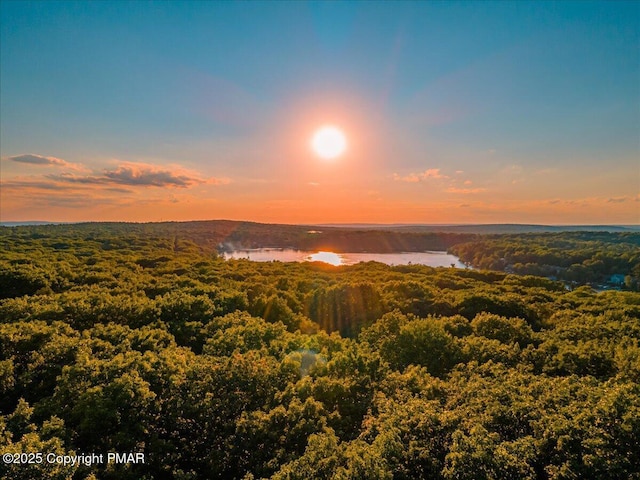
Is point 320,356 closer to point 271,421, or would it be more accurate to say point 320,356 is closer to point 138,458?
point 271,421

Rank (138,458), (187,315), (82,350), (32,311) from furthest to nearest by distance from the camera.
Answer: (187,315)
(32,311)
(82,350)
(138,458)

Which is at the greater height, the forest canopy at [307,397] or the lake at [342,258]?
the forest canopy at [307,397]

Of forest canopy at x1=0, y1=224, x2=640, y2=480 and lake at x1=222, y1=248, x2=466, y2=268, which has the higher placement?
forest canopy at x1=0, y1=224, x2=640, y2=480

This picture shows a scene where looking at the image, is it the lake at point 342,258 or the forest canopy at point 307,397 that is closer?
the forest canopy at point 307,397

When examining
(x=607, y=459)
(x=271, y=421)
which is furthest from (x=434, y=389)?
(x=271, y=421)

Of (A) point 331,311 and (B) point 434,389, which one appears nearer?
(B) point 434,389

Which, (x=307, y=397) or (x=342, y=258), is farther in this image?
(x=342, y=258)

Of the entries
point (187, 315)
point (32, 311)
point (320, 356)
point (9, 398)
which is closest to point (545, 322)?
point (320, 356)

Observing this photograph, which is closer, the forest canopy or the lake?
the forest canopy

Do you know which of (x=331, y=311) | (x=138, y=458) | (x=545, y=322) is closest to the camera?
(x=138, y=458)

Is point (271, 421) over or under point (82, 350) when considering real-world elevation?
under

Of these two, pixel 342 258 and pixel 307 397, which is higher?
pixel 307 397
